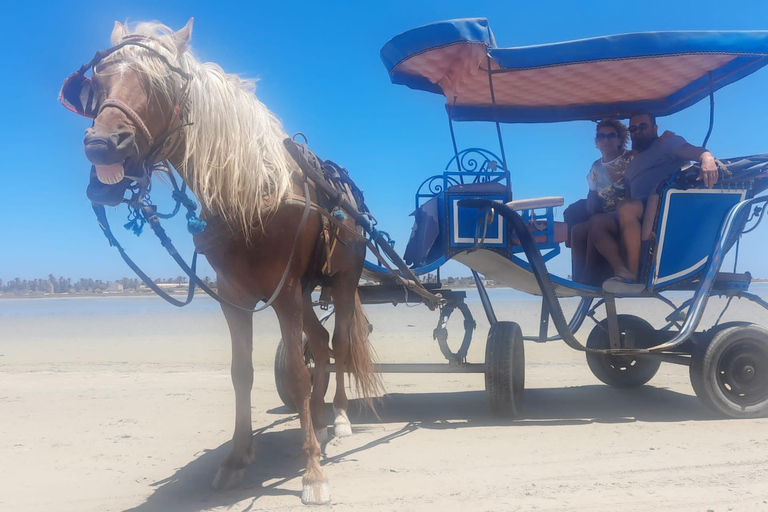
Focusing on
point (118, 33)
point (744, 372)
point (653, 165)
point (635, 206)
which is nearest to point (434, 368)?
point (635, 206)

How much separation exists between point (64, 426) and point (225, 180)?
9.25 feet

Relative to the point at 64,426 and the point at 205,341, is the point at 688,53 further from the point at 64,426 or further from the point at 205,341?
the point at 205,341

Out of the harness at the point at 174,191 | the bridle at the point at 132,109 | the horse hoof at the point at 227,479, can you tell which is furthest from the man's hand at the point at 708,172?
the horse hoof at the point at 227,479

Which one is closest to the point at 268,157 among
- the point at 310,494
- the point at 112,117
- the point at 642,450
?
the point at 112,117

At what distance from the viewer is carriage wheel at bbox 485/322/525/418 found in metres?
4.37

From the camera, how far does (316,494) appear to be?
287 cm

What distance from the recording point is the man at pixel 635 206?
4.60 metres

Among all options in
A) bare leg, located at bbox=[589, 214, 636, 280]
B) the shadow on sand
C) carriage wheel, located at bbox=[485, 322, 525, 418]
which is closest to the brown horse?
the shadow on sand

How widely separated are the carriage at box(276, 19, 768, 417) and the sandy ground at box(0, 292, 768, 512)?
1.40 ft

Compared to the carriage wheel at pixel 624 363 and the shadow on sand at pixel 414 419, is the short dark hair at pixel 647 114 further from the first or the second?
the shadow on sand at pixel 414 419

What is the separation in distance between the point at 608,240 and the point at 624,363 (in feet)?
5.30

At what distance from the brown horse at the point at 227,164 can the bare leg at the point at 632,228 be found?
257cm

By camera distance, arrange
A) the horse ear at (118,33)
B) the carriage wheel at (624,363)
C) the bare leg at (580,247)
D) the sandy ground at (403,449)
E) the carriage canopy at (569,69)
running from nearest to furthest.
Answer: the horse ear at (118,33) < the sandy ground at (403,449) < the carriage canopy at (569,69) < the bare leg at (580,247) < the carriage wheel at (624,363)

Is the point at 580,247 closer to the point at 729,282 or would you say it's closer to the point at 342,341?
the point at 729,282
